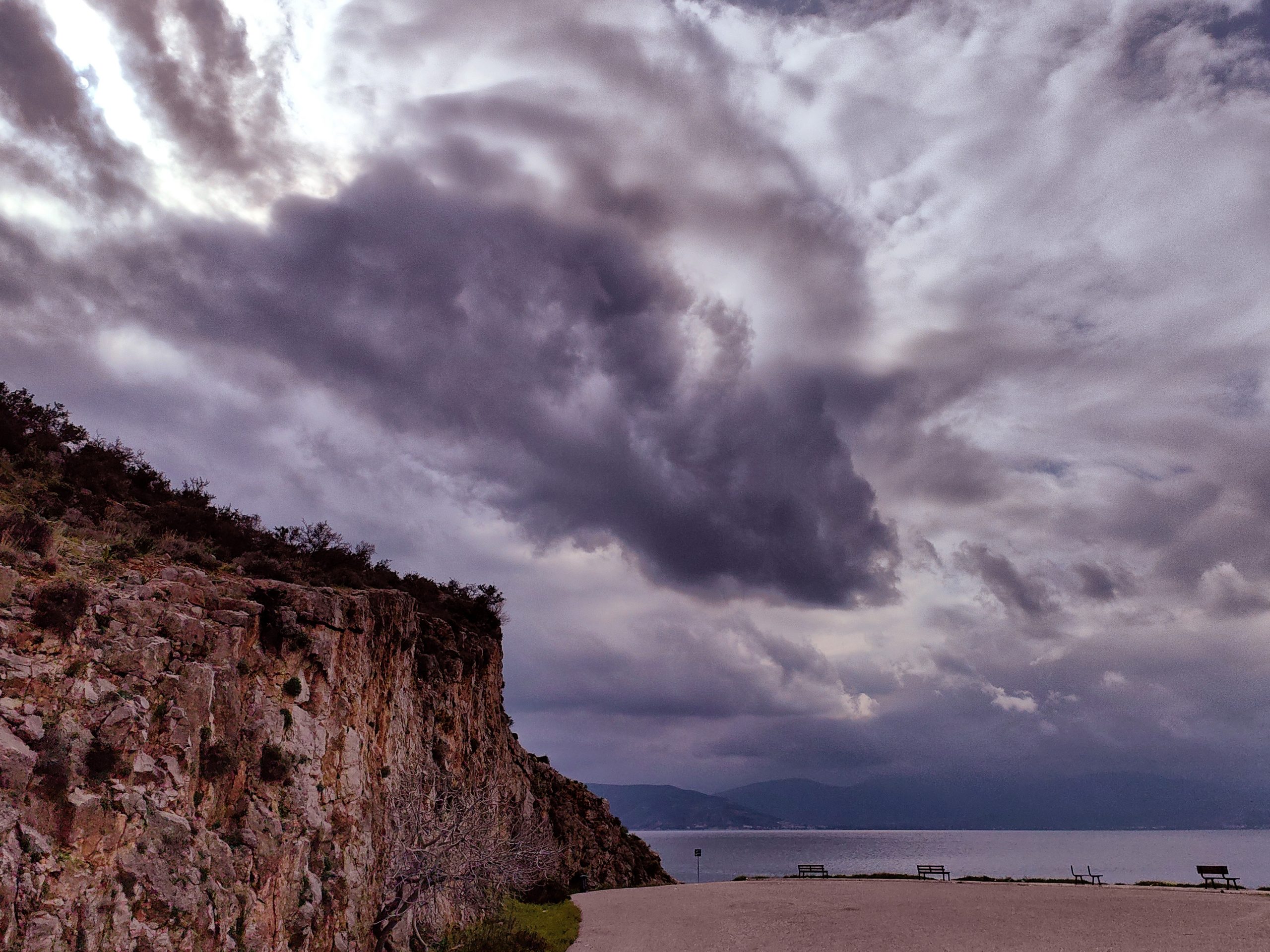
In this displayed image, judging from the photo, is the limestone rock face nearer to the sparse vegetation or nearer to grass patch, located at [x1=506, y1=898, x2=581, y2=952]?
the sparse vegetation

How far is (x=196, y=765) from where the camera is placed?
53.9 ft

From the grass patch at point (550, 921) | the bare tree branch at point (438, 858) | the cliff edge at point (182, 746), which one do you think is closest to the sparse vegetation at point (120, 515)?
the cliff edge at point (182, 746)

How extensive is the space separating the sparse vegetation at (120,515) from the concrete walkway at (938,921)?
1712 cm

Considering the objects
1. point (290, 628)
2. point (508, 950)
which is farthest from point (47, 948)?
point (508, 950)

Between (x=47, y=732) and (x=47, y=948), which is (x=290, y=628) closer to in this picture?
(x=47, y=732)

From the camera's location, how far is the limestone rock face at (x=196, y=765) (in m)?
13.6

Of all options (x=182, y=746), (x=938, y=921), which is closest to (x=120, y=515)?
(x=182, y=746)

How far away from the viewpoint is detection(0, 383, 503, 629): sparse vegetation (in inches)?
785

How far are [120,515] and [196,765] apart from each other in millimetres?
10661

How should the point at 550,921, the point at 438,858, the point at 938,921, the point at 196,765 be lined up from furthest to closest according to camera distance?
the point at 550,921 < the point at 938,921 < the point at 438,858 < the point at 196,765

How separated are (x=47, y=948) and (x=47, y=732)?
10.8 ft

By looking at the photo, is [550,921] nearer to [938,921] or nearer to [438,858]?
[438,858]

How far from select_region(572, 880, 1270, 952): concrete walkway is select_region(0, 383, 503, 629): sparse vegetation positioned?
17118 mm

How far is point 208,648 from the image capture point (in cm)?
1780
